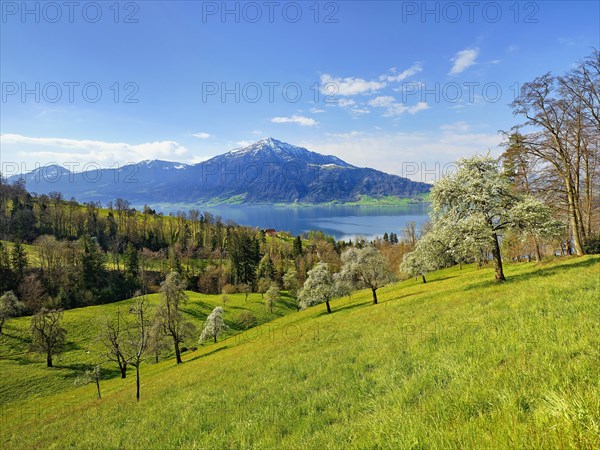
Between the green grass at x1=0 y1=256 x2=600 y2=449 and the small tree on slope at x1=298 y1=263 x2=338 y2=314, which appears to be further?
the small tree on slope at x1=298 y1=263 x2=338 y2=314

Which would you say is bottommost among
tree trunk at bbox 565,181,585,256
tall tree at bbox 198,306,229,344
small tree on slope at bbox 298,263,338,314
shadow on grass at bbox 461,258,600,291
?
tall tree at bbox 198,306,229,344

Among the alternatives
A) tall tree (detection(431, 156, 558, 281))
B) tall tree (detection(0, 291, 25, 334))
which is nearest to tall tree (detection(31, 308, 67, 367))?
tall tree (detection(0, 291, 25, 334))

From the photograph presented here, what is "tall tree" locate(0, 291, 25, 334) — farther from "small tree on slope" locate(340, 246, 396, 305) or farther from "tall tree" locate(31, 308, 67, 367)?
"small tree on slope" locate(340, 246, 396, 305)

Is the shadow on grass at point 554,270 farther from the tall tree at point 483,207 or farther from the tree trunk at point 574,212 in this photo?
the tree trunk at point 574,212

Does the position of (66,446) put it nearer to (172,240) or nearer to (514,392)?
(514,392)

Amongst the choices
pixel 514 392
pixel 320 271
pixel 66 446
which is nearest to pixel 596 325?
pixel 514 392

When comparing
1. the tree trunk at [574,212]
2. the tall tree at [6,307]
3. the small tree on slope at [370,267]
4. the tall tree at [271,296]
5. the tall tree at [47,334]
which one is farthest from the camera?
the tall tree at [271,296]

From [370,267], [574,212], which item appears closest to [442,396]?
[574,212]

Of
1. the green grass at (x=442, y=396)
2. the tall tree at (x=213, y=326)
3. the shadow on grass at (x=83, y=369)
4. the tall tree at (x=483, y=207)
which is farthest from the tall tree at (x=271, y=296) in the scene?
the green grass at (x=442, y=396)

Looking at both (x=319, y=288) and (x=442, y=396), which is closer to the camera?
(x=442, y=396)

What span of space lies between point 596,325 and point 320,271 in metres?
51.0

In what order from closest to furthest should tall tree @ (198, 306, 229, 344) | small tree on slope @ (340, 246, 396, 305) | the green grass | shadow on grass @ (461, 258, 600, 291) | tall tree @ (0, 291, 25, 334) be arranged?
1. the green grass
2. shadow on grass @ (461, 258, 600, 291)
3. small tree on slope @ (340, 246, 396, 305)
4. tall tree @ (0, 291, 25, 334)
5. tall tree @ (198, 306, 229, 344)

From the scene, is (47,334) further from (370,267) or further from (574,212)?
(574,212)

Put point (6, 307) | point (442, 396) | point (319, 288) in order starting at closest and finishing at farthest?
point (442, 396) → point (319, 288) → point (6, 307)
